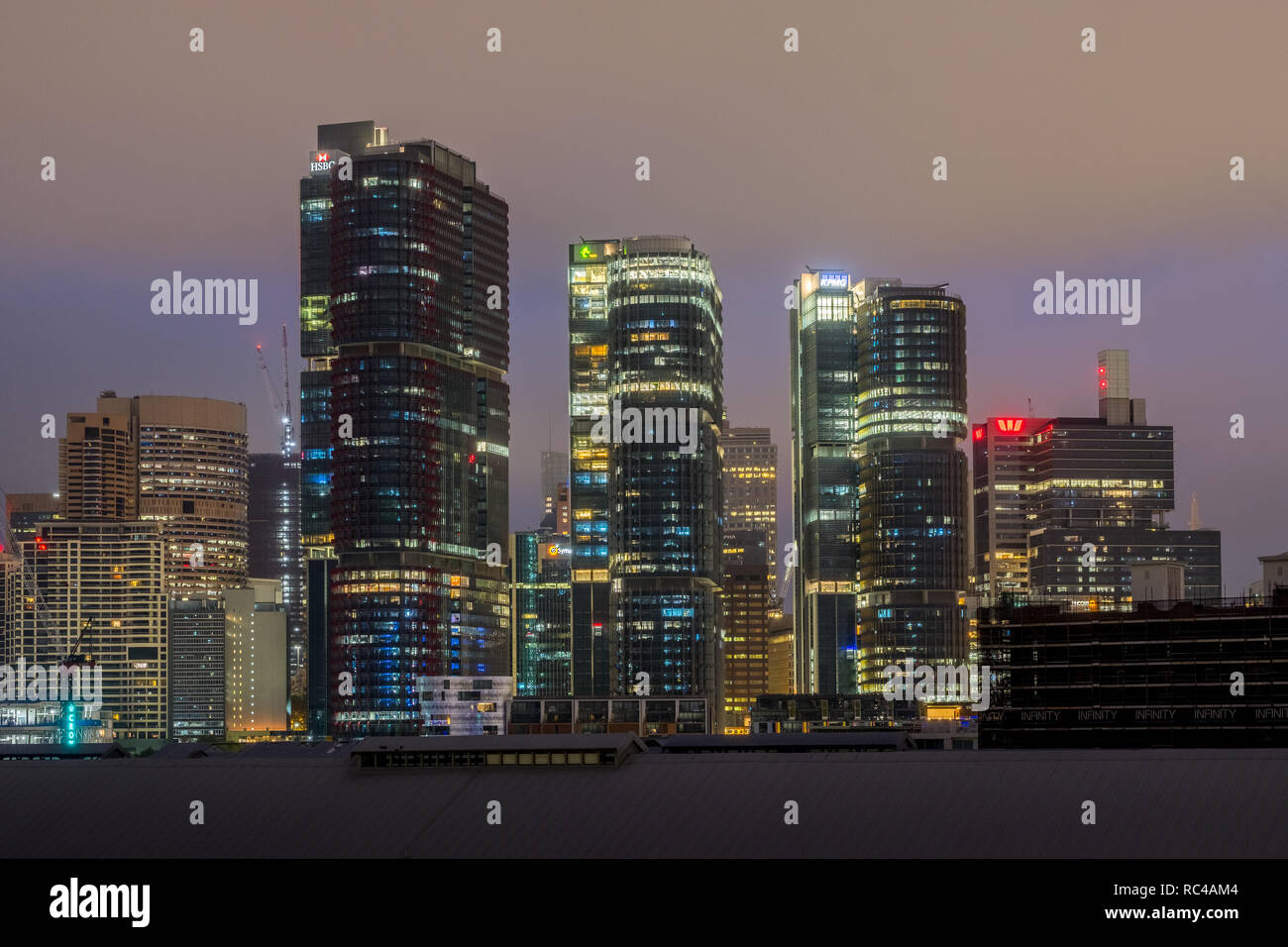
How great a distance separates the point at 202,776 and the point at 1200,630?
316 feet

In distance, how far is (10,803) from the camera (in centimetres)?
11850
